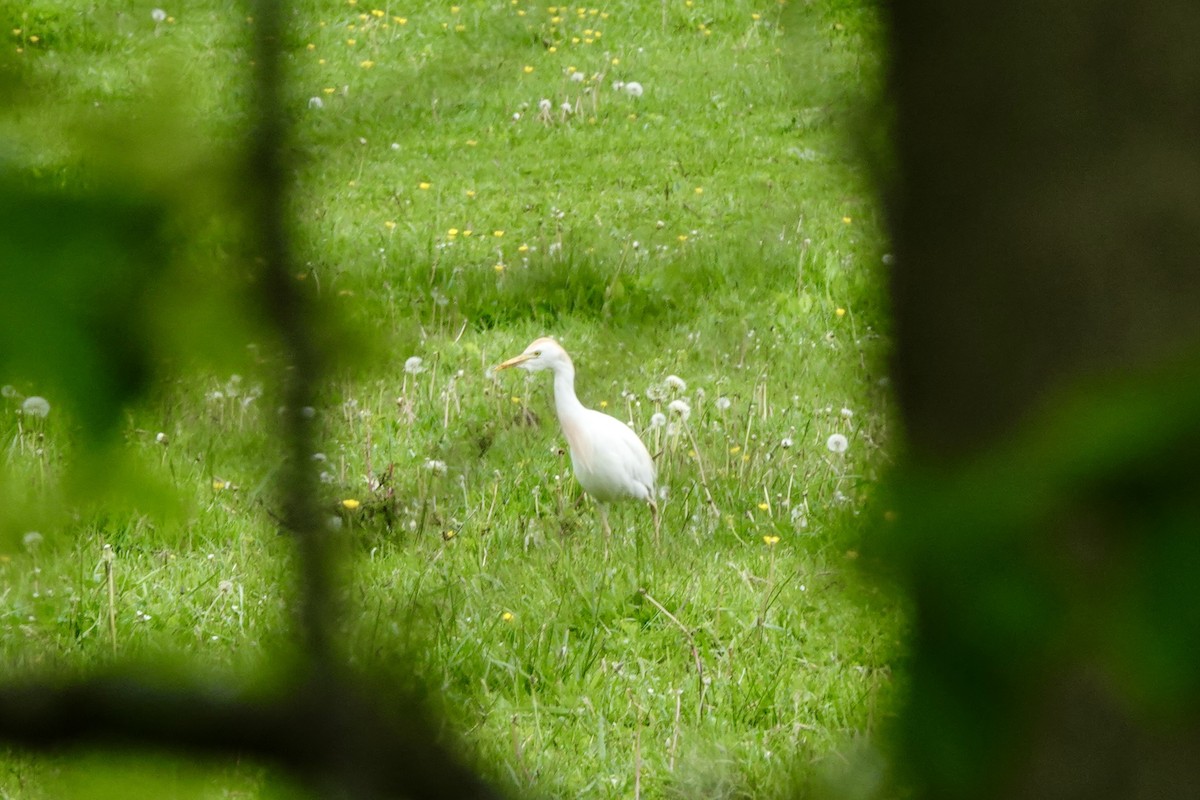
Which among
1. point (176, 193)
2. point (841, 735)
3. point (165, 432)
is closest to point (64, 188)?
point (176, 193)

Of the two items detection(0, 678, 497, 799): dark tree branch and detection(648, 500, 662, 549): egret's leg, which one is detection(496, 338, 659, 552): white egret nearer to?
detection(648, 500, 662, 549): egret's leg

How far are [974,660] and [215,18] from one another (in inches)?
15.2

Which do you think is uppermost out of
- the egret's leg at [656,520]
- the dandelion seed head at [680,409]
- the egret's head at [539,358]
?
the egret's head at [539,358]

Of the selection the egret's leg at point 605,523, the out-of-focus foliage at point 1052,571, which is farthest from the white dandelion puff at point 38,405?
the egret's leg at point 605,523

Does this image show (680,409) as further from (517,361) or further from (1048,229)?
Result: (1048,229)

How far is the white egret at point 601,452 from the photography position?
4.39 meters

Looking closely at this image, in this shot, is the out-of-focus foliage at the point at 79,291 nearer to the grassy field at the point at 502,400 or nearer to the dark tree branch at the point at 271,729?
the grassy field at the point at 502,400

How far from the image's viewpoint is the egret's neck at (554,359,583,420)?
4.76 metres

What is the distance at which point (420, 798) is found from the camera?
1.80 feet

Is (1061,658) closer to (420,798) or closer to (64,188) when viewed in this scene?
(420,798)

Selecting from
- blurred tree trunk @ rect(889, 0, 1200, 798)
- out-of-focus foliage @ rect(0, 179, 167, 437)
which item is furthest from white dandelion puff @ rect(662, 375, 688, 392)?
out-of-focus foliage @ rect(0, 179, 167, 437)

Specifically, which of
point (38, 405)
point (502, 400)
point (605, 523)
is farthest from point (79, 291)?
point (605, 523)

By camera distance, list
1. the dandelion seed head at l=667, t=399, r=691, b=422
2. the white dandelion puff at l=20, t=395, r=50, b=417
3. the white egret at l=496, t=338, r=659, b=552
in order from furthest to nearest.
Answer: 1. the dandelion seed head at l=667, t=399, r=691, b=422
2. the white egret at l=496, t=338, r=659, b=552
3. the white dandelion puff at l=20, t=395, r=50, b=417

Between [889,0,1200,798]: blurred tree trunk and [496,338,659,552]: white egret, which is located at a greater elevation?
[889,0,1200,798]: blurred tree trunk
